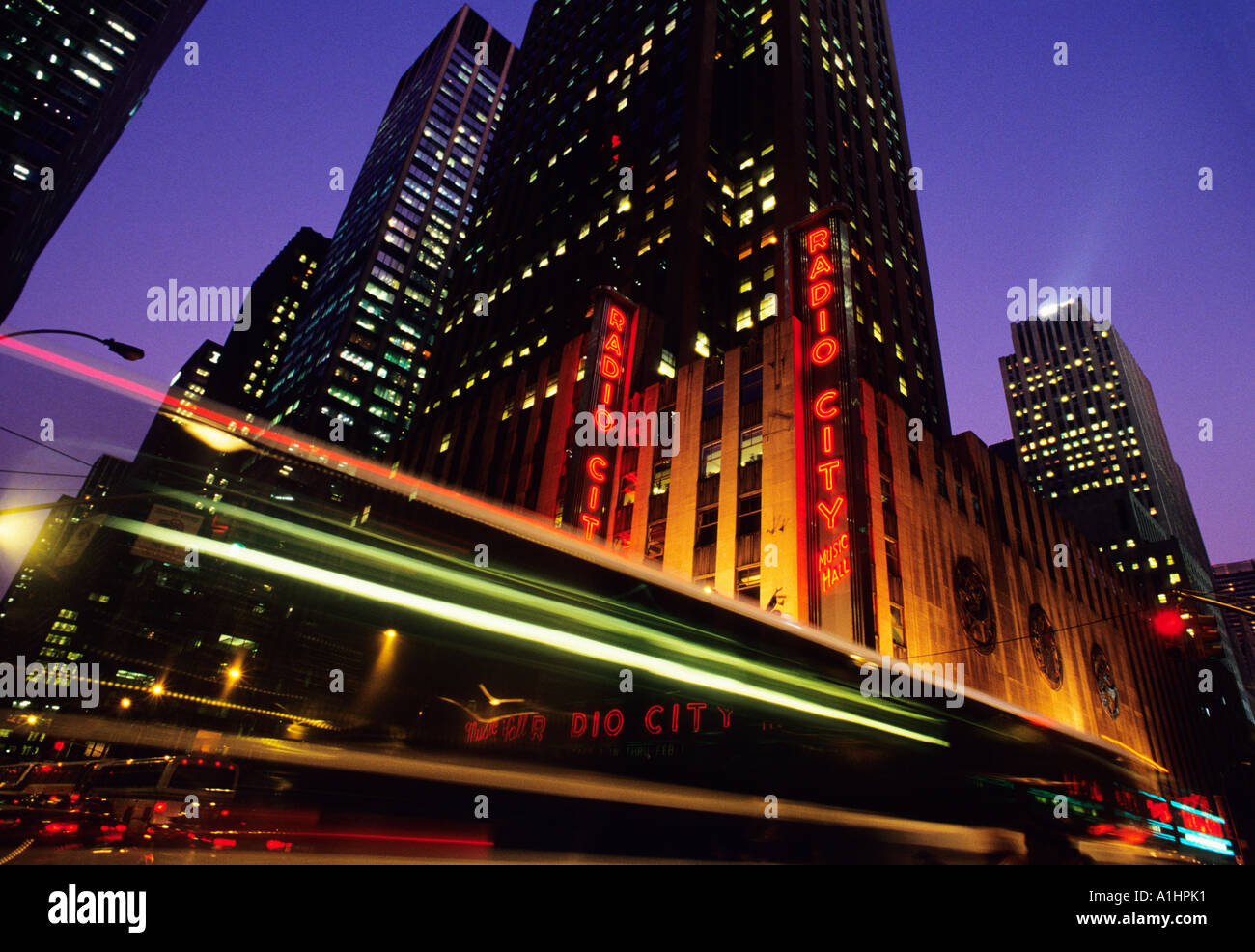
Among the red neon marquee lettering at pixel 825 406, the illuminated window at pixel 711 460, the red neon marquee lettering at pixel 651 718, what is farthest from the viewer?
the illuminated window at pixel 711 460

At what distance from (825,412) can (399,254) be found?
4632 inches

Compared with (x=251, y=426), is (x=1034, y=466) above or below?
above

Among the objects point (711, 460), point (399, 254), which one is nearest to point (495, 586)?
point (711, 460)

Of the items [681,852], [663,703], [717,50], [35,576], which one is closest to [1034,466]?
[717,50]

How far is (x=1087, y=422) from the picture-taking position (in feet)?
432

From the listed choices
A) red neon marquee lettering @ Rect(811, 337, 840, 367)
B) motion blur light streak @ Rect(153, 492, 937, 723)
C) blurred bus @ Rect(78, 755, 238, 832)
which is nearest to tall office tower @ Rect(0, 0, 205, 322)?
blurred bus @ Rect(78, 755, 238, 832)

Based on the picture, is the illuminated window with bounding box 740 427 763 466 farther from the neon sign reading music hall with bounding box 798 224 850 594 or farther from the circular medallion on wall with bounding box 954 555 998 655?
the circular medallion on wall with bounding box 954 555 998 655

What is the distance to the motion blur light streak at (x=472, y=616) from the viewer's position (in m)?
6.88

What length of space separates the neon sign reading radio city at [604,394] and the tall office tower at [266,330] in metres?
133

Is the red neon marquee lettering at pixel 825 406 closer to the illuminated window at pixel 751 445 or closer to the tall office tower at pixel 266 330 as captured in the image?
the illuminated window at pixel 751 445

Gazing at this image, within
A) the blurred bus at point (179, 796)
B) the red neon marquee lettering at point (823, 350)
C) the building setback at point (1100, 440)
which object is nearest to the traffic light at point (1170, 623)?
the red neon marquee lettering at point (823, 350)

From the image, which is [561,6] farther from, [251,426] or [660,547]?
[251,426]

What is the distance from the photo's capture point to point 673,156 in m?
51.8
